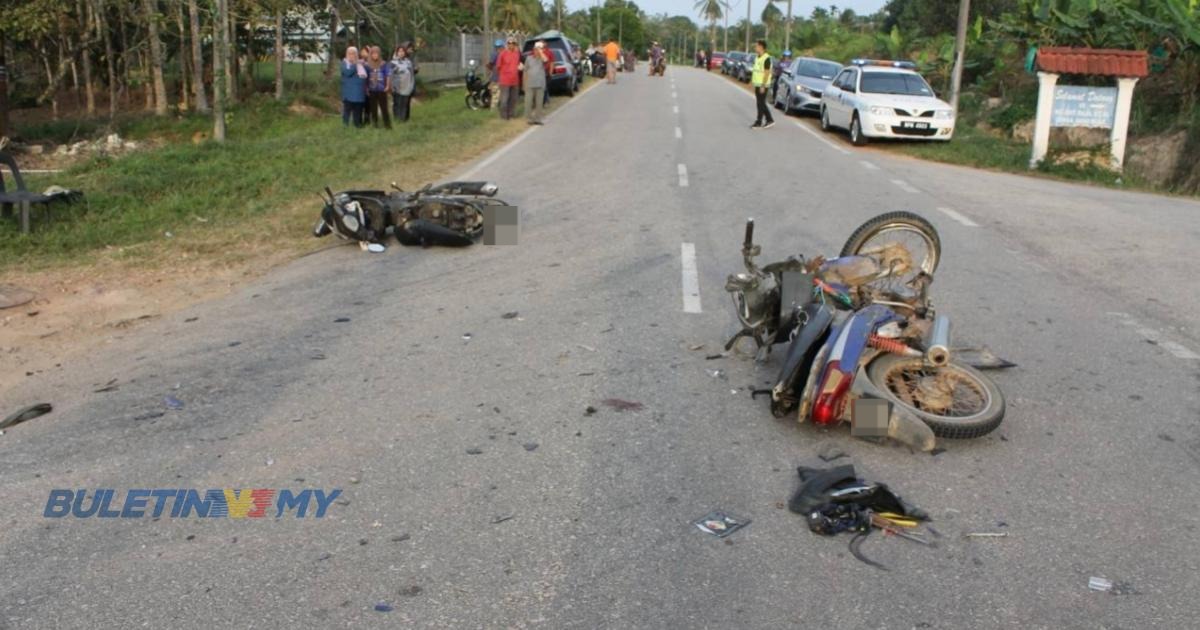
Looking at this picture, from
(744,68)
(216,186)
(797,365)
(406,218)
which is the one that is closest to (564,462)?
(797,365)

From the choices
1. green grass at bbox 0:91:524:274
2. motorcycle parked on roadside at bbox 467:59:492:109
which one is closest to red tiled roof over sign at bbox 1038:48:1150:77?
green grass at bbox 0:91:524:274

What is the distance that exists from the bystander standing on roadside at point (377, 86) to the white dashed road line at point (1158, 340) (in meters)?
14.3

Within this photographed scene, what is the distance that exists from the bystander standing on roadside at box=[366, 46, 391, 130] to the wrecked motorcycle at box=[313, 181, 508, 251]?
30.8 ft

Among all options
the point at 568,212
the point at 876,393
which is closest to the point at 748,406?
the point at 876,393

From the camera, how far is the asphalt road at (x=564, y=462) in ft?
11.8

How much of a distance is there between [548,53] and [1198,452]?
25662 mm

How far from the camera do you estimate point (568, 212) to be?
11359 millimetres

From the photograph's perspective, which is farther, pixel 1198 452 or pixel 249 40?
pixel 249 40

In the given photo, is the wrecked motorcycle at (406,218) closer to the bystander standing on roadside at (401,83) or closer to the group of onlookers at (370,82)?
the group of onlookers at (370,82)

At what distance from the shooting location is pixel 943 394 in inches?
200

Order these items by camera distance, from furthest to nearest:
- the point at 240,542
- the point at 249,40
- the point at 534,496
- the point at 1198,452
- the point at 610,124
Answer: the point at 249,40 < the point at 610,124 < the point at 1198,452 < the point at 534,496 < the point at 240,542

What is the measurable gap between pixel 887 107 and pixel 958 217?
8.67 metres

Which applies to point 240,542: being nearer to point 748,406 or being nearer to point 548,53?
point 748,406

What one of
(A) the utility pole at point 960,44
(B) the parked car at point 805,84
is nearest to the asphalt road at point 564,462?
(A) the utility pole at point 960,44
